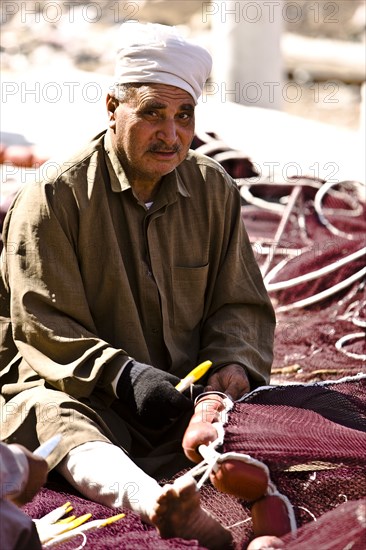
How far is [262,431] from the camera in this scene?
10.0ft

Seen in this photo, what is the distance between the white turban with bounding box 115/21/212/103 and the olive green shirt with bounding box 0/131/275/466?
283mm

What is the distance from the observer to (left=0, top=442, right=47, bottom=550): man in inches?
98.0

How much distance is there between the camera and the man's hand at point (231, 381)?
352 centimetres

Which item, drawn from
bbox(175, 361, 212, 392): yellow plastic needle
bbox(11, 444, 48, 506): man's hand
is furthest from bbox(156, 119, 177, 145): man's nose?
bbox(11, 444, 48, 506): man's hand

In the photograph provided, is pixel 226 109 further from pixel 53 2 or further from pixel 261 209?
pixel 53 2

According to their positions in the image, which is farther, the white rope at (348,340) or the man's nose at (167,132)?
the white rope at (348,340)

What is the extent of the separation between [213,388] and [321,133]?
4046 millimetres

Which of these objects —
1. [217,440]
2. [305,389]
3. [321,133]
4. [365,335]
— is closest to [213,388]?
[305,389]

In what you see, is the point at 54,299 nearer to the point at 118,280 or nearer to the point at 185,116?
the point at 118,280

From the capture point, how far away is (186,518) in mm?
2750

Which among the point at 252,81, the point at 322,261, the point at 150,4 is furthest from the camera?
the point at 150,4

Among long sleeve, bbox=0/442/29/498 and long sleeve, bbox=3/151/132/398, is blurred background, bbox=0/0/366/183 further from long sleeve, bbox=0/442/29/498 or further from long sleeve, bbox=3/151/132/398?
long sleeve, bbox=0/442/29/498

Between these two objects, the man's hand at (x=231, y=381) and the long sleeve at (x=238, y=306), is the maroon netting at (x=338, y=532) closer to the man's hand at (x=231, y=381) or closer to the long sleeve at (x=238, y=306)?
the man's hand at (x=231, y=381)

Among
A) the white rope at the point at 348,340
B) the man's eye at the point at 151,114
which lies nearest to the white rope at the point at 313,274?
the white rope at the point at 348,340
